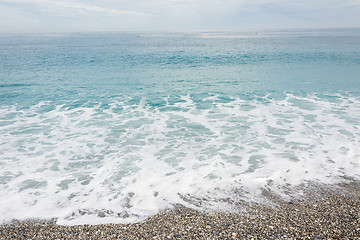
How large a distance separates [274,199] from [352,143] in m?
6.31

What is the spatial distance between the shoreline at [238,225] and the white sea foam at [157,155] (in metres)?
0.44

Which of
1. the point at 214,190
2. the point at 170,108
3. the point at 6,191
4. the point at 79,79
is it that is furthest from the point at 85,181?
the point at 79,79

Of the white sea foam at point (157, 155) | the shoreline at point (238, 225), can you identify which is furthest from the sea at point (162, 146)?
the shoreline at point (238, 225)

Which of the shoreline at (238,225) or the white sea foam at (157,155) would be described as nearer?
the shoreline at (238,225)

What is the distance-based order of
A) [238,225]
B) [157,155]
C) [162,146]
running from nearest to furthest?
1. [238,225]
2. [157,155]
3. [162,146]

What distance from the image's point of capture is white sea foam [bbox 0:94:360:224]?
698 centimetres

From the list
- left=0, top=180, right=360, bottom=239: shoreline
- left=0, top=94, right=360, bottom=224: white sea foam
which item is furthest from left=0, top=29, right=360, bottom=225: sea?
left=0, top=180, right=360, bottom=239: shoreline

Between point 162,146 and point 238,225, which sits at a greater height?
point 238,225

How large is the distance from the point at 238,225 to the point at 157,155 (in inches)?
199

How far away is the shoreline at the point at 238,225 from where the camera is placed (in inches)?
206

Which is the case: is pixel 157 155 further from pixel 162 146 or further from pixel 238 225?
pixel 238 225

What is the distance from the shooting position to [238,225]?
5.55 m

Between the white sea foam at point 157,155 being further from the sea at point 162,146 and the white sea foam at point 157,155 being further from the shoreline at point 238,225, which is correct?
the shoreline at point 238,225

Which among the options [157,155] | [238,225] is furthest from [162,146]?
[238,225]
